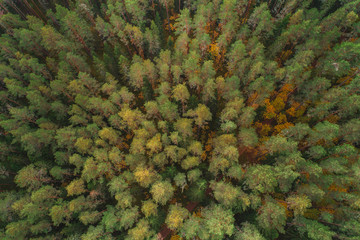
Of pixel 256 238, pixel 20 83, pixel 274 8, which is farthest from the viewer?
pixel 274 8

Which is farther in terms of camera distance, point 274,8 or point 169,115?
point 274,8

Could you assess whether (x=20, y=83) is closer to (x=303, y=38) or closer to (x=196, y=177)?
(x=196, y=177)

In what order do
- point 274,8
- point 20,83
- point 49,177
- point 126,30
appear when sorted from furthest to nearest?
point 274,8, point 126,30, point 20,83, point 49,177

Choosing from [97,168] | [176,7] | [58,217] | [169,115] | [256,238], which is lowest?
[256,238]

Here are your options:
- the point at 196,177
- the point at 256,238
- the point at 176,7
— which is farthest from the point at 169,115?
the point at 176,7

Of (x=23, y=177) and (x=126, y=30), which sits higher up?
(x=126, y=30)

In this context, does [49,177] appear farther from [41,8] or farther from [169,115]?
[41,8]

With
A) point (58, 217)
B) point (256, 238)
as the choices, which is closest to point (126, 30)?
point (58, 217)
